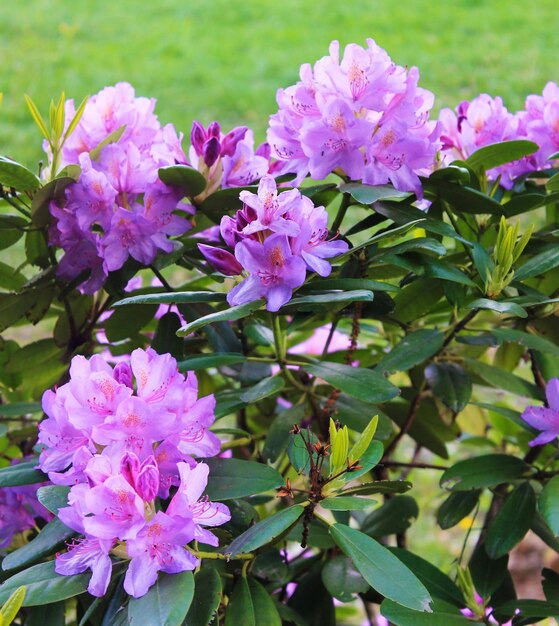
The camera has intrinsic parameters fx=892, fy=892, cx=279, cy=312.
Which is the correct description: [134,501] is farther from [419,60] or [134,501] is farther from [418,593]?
[419,60]

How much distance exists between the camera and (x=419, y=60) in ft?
18.1

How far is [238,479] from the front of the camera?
78 cm

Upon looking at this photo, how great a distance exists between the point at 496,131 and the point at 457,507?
1.47 feet

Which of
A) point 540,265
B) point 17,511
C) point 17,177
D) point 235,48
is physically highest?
point 17,177

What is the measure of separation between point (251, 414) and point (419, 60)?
462 cm

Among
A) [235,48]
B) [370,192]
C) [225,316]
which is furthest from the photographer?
[235,48]

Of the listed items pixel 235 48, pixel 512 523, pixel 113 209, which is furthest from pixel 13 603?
pixel 235 48

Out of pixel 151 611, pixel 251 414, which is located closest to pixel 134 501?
pixel 151 611

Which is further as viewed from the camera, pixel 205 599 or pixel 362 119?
pixel 362 119

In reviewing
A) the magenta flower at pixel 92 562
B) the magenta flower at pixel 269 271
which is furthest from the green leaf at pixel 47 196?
the magenta flower at pixel 92 562

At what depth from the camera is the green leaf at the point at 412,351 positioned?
950 millimetres

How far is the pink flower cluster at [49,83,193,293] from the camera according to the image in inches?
36.5

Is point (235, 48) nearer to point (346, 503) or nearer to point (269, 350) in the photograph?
point (269, 350)

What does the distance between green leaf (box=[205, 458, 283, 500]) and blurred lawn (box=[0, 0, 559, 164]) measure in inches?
156
